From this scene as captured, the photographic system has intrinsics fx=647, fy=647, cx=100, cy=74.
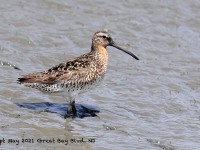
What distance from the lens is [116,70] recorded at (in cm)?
1247

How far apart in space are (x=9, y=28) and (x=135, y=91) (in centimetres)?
330

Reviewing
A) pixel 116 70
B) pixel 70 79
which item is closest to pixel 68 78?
pixel 70 79

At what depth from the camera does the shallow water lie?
922 cm

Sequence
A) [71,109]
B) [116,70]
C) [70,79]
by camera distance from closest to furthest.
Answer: [70,79]
[71,109]
[116,70]

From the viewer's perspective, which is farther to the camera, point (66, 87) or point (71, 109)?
point (71, 109)

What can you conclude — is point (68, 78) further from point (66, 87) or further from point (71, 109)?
point (71, 109)

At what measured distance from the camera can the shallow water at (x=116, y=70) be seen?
9.22 metres

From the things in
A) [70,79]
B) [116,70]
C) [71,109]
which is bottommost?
[71,109]

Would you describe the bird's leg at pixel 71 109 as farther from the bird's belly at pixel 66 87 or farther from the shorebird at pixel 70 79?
the bird's belly at pixel 66 87

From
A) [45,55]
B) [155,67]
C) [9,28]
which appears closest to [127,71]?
[155,67]

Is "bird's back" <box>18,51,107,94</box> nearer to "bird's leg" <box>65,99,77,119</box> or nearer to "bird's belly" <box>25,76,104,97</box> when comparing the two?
"bird's belly" <box>25,76,104,97</box>

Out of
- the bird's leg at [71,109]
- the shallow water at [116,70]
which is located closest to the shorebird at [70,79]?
the bird's leg at [71,109]

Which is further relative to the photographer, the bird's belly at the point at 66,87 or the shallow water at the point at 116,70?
the bird's belly at the point at 66,87

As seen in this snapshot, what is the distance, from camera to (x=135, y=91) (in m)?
11.5
